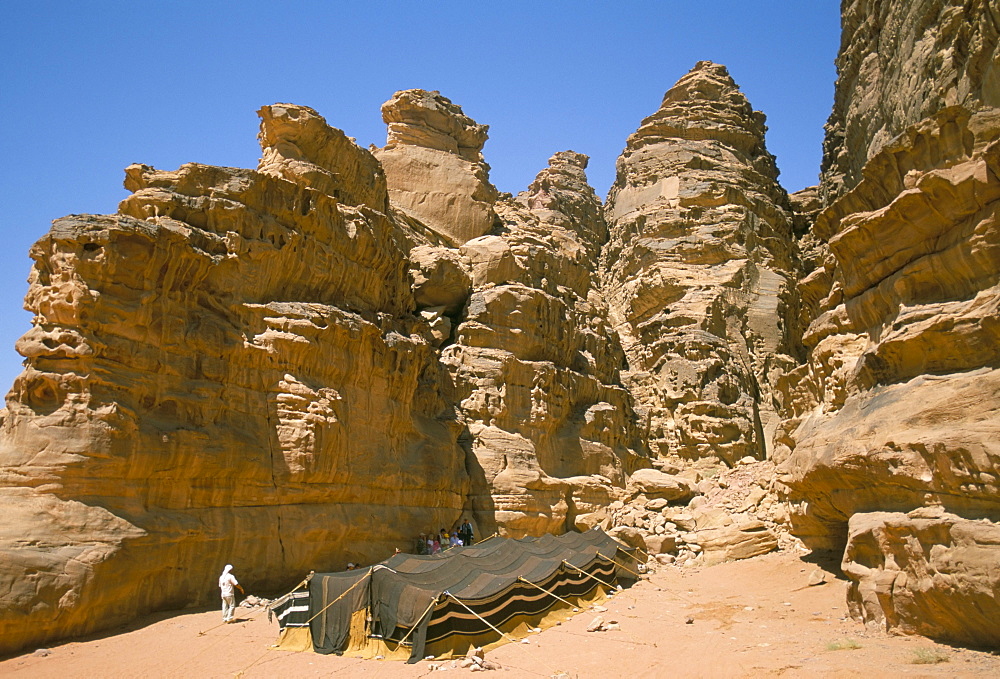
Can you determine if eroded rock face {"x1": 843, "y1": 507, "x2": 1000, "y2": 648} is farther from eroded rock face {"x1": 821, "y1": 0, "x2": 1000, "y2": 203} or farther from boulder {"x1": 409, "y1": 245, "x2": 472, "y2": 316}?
boulder {"x1": 409, "y1": 245, "x2": 472, "y2": 316}

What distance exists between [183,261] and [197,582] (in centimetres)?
775

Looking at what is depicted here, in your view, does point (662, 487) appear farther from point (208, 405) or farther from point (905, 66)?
point (208, 405)

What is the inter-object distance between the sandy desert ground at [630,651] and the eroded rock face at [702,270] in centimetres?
2198

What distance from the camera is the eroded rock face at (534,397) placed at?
87.5 ft

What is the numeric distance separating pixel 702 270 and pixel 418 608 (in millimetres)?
35830

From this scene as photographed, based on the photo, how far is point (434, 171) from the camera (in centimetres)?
3675

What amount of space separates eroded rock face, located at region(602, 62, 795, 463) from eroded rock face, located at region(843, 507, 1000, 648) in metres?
24.9

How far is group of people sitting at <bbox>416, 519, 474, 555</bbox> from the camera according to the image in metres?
21.2

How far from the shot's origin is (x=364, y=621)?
42.2 feet

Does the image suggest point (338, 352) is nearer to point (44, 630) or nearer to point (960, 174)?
point (44, 630)

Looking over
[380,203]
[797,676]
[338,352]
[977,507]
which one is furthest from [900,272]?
[380,203]

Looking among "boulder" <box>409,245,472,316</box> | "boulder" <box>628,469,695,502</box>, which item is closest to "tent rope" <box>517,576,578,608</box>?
"boulder" <box>628,469,695,502</box>

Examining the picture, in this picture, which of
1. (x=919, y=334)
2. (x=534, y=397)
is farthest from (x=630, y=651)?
(x=534, y=397)

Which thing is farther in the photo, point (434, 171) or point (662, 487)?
point (434, 171)
